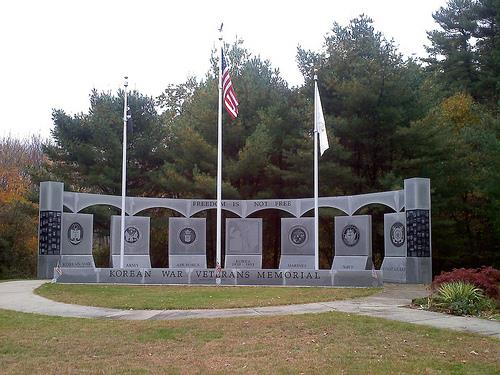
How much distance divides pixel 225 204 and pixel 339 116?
8.08m

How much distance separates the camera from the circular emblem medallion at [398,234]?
73.9ft

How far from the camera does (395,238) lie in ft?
75.2

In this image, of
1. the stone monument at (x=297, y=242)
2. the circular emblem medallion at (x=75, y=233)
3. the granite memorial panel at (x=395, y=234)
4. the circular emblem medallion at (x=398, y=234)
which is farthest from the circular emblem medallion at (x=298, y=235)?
the circular emblem medallion at (x=75, y=233)

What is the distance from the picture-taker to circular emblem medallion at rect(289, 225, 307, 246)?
→ 86.2 feet

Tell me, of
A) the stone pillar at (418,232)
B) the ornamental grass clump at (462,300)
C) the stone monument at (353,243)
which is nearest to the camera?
the ornamental grass clump at (462,300)

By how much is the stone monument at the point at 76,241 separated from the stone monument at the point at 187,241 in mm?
3653

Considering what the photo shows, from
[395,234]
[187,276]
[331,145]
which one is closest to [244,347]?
[187,276]

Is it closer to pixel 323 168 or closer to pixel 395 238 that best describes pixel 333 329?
pixel 395 238

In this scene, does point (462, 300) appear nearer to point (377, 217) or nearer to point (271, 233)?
point (377, 217)

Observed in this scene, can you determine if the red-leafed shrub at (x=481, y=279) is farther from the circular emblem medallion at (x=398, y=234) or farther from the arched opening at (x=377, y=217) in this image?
the arched opening at (x=377, y=217)

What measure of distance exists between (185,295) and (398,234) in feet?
34.2

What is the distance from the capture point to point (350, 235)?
25.1m

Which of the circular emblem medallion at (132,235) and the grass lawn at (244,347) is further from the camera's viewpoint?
the circular emblem medallion at (132,235)

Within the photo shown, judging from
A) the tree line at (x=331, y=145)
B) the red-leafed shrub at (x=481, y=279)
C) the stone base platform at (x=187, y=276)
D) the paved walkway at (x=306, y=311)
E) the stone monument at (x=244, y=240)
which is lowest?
the paved walkway at (x=306, y=311)
